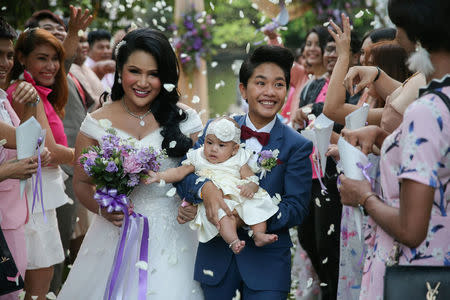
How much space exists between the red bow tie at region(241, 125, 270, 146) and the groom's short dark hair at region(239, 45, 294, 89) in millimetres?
328

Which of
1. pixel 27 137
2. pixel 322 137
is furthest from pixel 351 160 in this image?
pixel 27 137

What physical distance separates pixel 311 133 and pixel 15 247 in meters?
2.20

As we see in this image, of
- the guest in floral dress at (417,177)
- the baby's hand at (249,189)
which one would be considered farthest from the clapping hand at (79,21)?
the guest in floral dress at (417,177)

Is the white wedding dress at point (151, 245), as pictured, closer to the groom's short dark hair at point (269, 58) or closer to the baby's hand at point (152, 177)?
the baby's hand at point (152, 177)

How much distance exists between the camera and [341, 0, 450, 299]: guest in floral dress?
2445 millimetres

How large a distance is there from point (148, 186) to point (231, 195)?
813 millimetres

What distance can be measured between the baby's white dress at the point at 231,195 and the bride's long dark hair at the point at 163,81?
32 centimetres

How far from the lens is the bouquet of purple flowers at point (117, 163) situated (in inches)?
144

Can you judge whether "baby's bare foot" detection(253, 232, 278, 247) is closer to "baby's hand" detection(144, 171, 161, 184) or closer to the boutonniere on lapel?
the boutonniere on lapel

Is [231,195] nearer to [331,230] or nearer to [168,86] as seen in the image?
[168,86]

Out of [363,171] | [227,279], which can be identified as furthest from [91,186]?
[363,171]

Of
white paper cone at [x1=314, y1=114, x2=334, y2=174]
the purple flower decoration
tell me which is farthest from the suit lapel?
the purple flower decoration

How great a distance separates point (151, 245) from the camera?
410 centimetres

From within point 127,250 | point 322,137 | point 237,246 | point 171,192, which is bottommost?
point 127,250
